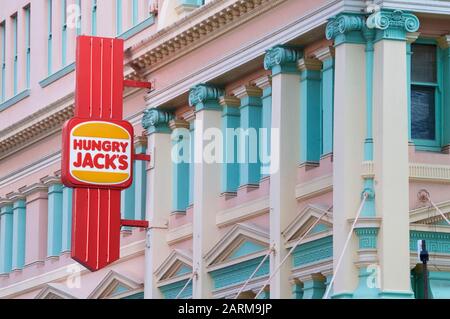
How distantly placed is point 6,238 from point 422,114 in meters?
24.0

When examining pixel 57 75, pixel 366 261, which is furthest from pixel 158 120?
pixel 366 261

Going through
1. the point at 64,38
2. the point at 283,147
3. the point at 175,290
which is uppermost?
the point at 64,38

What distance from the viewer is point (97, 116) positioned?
5050 centimetres

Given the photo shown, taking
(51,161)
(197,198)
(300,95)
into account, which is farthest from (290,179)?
(51,161)

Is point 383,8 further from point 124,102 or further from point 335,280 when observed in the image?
point 124,102

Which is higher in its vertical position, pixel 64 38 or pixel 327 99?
pixel 64 38

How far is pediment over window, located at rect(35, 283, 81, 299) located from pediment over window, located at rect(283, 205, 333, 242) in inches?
526

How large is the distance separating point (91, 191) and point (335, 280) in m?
Result: 11.0

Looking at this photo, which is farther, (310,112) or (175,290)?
(175,290)

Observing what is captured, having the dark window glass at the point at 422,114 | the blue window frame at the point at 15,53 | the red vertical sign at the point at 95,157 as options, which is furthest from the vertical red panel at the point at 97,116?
the blue window frame at the point at 15,53

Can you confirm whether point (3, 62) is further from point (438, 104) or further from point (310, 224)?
point (438, 104)

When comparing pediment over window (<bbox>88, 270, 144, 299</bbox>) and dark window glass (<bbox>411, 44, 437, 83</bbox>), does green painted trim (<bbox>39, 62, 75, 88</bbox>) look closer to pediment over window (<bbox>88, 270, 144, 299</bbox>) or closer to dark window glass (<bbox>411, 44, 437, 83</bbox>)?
pediment over window (<bbox>88, 270, 144, 299</bbox>)

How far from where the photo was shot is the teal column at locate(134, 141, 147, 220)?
2068 inches

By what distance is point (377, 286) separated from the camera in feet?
131
